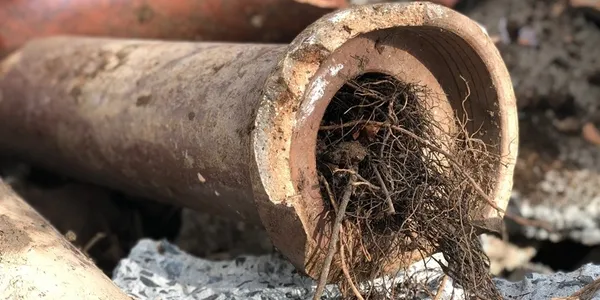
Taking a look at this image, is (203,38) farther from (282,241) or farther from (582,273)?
(582,273)

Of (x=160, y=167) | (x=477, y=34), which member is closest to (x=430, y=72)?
(x=477, y=34)

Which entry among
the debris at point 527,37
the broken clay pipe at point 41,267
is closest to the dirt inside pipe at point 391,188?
the broken clay pipe at point 41,267

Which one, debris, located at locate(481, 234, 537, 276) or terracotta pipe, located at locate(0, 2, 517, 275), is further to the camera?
debris, located at locate(481, 234, 537, 276)

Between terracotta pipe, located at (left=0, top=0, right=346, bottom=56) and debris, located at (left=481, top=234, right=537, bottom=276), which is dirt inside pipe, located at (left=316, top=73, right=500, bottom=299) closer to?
debris, located at (left=481, top=234, right=537, bottom=276)

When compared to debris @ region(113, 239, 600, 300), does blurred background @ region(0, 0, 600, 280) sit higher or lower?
higher

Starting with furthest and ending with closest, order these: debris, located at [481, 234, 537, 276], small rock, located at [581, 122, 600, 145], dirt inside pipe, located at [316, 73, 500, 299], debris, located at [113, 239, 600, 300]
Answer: small rock, located at [581, 122, 600, 145] < debris, located at [481, 234, 537, 276] < debris, located at [113, 239, 600, 300] < dirt inside pipe, located at [316, 73, 500, 299]

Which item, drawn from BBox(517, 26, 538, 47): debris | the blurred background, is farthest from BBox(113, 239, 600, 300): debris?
BBox(517, 26, 538, 47): debris

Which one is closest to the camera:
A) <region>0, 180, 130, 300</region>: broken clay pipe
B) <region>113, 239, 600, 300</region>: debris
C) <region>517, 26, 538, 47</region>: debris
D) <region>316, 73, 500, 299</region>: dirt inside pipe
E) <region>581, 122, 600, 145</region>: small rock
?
<region>0, 180, 130, 300</region>: broken clay pipe

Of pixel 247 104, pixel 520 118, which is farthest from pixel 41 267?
pixel 520 118
